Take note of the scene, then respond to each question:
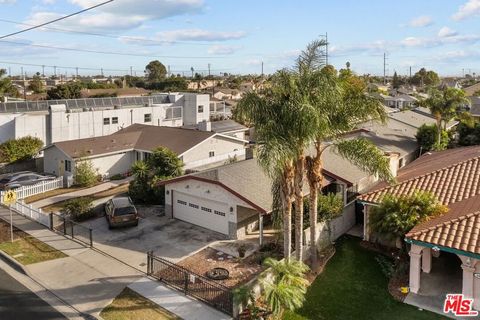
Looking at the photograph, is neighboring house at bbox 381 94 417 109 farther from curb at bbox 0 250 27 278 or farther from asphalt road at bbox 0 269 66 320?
asphalt road at bbox 0 269 66 320

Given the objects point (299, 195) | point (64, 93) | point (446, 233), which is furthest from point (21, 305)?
point (64, 93)

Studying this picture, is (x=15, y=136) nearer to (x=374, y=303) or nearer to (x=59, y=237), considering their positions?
(x=59, y=237)

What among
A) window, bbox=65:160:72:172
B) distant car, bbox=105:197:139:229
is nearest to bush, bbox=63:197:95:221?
distant car, bbox=105:197:139:229

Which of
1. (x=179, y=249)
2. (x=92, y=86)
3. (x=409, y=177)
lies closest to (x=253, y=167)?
(x=179, y=249)

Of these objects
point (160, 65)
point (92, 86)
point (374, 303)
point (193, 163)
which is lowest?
point (374, 303)

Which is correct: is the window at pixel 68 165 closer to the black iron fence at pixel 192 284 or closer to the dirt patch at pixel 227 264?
the dirt patch at pixel 227 264

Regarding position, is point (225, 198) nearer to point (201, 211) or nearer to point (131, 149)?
point (201, 211)

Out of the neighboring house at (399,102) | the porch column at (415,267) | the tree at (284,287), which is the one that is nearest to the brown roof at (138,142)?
the tree at (284,287)
